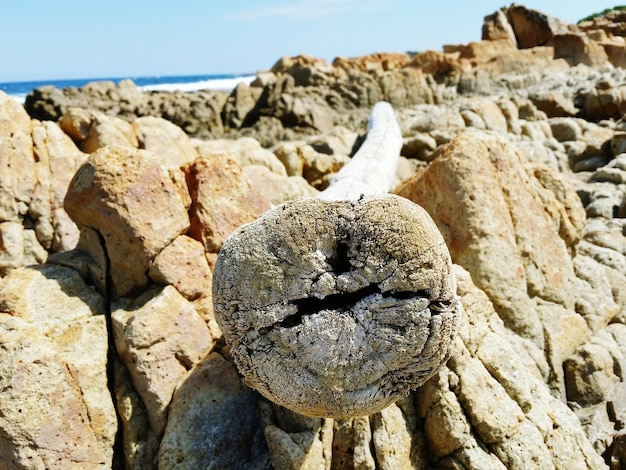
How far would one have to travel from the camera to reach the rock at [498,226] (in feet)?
16.5

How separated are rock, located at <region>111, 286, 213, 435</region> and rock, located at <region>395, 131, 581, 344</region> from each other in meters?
2.57

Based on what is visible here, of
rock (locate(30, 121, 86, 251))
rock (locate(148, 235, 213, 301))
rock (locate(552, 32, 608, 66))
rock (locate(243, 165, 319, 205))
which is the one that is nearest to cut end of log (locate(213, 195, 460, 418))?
rock (locate(148, 235, 213, 301))

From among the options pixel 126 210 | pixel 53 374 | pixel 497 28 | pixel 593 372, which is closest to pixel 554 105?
pixel 593 372

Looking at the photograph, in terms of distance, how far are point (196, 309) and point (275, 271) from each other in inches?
57.6

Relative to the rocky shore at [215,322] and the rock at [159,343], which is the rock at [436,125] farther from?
the rock at [159,343]

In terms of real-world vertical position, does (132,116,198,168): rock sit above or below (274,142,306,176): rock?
above

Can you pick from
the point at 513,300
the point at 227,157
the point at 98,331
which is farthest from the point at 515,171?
the point at 98,331

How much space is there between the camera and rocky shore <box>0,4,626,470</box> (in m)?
3.59

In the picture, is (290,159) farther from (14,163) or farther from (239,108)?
(239,108)

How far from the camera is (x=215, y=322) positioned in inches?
167

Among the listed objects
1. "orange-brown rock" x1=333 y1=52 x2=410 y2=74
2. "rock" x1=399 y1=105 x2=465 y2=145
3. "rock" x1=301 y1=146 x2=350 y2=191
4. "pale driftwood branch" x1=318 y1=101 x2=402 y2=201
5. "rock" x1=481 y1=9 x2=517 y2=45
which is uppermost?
"rock" x1=481 y1=9 x2=517 y2=45

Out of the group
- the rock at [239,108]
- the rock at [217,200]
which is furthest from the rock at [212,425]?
the rock at [239,108]

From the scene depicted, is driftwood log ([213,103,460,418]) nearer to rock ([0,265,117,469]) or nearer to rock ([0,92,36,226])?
rock ([0,265,117,469])

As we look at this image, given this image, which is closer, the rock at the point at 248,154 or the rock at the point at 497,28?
the rock at the point at 248,154
